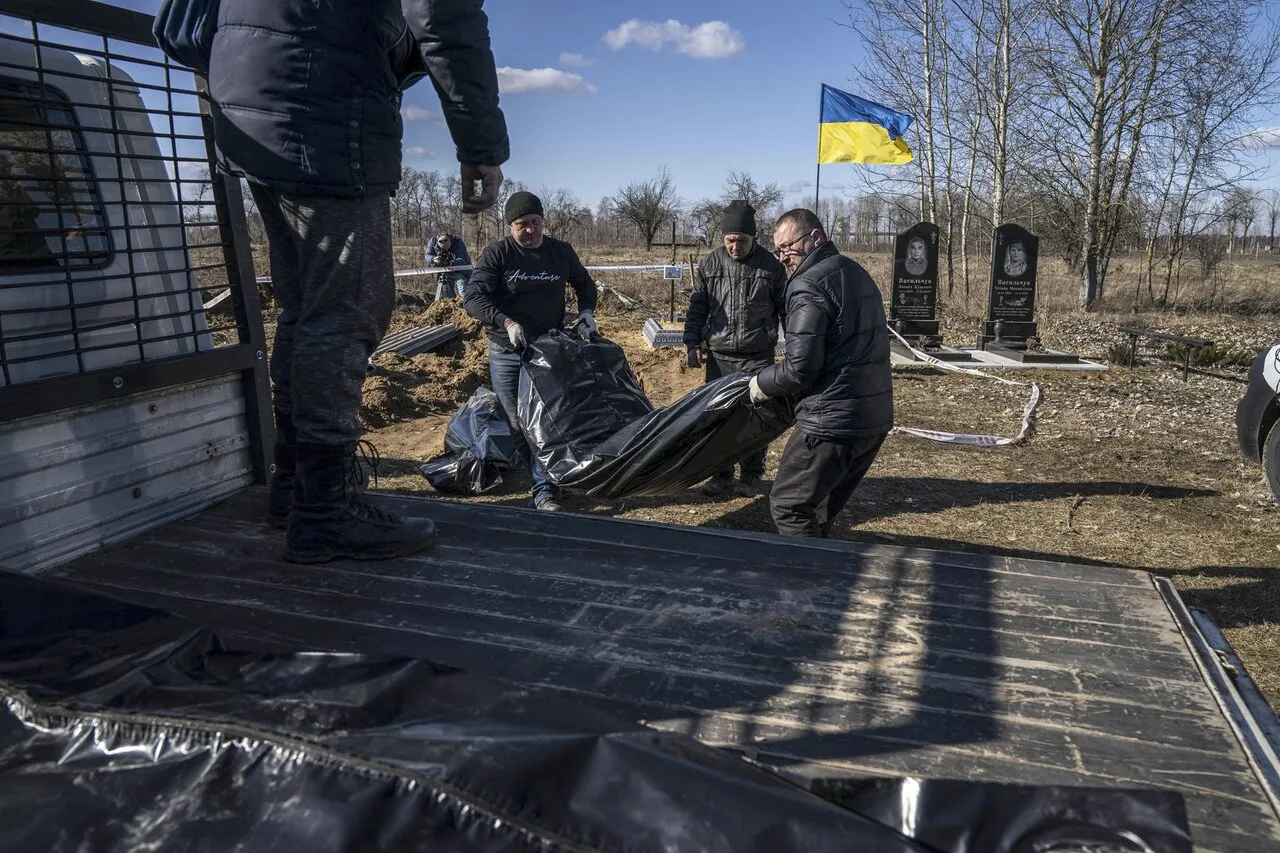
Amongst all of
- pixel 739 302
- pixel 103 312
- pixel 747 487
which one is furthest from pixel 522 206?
pixel 103 312

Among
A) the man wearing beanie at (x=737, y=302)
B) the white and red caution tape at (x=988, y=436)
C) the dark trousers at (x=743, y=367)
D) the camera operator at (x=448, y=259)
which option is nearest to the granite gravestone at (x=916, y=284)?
the white and red caution tape at (x=988, y=436)

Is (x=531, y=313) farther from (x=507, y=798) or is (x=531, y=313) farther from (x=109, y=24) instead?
(x=507, y=798)

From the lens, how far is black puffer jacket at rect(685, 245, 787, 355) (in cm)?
598

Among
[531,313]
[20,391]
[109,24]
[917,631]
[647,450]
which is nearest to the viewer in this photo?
[917,631]

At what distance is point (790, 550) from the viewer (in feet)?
9.36

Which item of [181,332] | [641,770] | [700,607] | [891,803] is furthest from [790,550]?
[181,332]

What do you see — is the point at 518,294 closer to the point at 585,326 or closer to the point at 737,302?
the point at 585,326

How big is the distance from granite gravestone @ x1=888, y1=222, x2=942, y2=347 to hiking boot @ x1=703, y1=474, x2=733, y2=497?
7395 millimetres

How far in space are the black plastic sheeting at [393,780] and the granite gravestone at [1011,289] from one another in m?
12.4

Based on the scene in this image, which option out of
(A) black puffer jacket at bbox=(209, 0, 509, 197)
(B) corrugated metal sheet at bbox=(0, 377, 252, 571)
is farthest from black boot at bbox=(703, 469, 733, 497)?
(A) black puffer jacket at bbox=(209, 0, 509, 197)

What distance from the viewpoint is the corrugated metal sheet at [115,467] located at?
2.48 metres

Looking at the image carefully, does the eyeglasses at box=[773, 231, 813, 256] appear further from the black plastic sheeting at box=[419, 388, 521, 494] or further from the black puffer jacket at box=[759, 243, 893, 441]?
the black plastic sheeting at box=[419, 388, 521, 494]

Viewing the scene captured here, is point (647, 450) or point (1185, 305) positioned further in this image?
point (1185, 305)

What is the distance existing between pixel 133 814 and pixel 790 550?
2042mm
